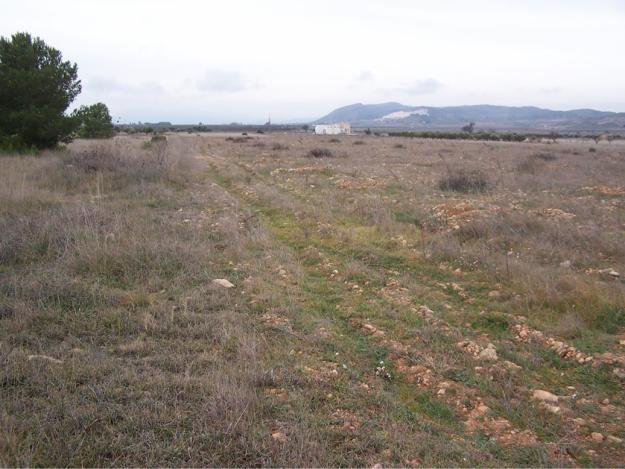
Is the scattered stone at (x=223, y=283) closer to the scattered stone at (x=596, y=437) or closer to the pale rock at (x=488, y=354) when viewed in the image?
the pale rock at (x=488, y=354)

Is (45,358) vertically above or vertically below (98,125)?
below

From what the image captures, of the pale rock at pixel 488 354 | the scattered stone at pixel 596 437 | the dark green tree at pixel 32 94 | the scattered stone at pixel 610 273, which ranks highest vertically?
the dark green tree at pixel 32 94

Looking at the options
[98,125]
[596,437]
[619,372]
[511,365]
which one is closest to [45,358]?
[511,365]

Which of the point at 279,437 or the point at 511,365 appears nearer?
the point at 279,437

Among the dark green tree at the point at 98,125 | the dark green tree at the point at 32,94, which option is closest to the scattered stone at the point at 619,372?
the dark green tree at the point at 32,94

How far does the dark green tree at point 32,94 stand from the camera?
49.8ft

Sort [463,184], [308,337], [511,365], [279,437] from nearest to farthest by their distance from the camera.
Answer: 1. [279,437]
2. [511,365]
3. [308,337]
4. [463,184]

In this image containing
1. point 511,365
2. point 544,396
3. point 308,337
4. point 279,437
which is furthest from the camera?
point 308,337

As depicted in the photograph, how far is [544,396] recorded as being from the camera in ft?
11.0

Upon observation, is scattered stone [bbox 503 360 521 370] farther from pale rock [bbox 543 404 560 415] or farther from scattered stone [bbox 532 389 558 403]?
pale rock [bbox 543 404 560 415]

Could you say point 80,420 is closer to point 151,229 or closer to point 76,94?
point 151,229

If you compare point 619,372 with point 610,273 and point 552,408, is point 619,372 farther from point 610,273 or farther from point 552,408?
point 610,273

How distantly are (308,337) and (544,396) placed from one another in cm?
200

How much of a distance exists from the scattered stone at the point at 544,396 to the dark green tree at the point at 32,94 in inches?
683
